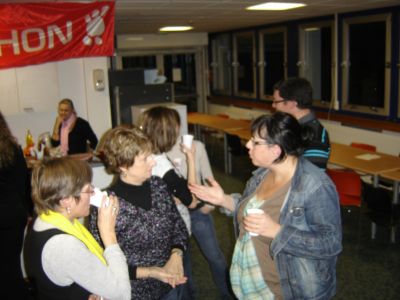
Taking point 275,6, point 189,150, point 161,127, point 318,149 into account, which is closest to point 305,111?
point 318,149

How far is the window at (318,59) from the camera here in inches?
285

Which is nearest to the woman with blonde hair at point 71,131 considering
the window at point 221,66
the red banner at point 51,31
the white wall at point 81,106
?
the white wall at point 81,106

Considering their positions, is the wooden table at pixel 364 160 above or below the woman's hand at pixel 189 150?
below

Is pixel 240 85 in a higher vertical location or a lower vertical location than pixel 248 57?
lower

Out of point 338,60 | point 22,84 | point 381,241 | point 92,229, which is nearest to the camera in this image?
point 92,229

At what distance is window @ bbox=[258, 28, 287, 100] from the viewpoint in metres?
8.41

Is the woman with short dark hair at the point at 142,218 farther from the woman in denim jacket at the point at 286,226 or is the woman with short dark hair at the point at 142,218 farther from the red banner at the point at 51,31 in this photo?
the red banner at the point at 51,31

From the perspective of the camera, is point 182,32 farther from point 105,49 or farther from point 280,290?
point 280,290

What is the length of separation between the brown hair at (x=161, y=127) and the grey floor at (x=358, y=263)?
163 centimetres

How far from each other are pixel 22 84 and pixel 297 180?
216 inches

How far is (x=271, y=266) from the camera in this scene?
189 centimetres

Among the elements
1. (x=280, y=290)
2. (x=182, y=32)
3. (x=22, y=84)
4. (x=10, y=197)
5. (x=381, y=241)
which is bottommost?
(x=381, y=241)

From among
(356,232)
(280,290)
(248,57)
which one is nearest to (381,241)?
(356,232)

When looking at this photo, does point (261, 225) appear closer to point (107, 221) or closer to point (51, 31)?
point (107, 221)
